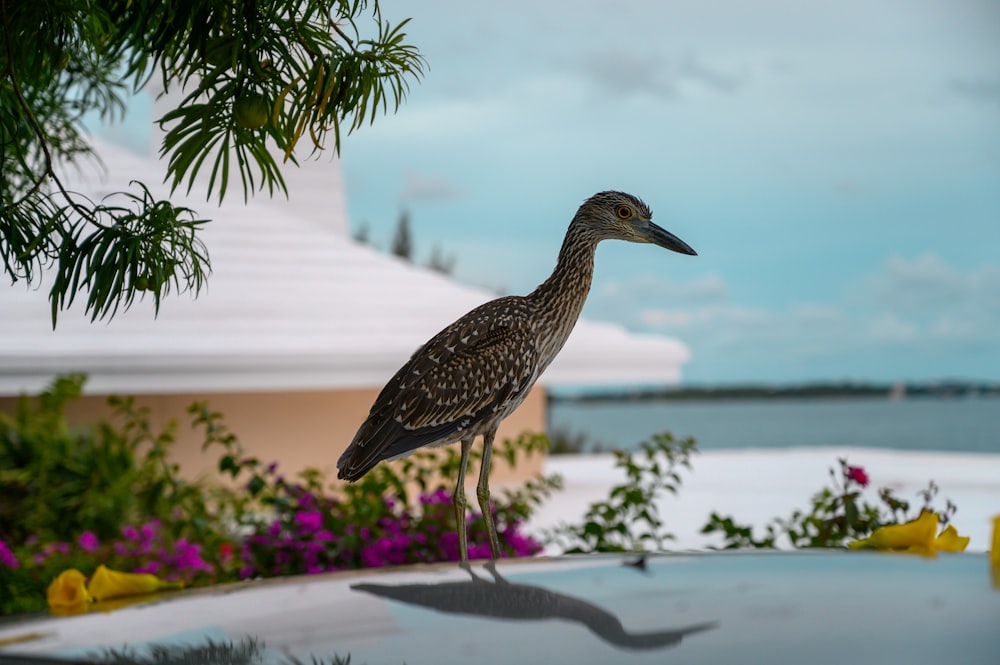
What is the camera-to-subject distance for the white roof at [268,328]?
22.0 ft

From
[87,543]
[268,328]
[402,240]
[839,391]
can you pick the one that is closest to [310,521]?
[87,543]

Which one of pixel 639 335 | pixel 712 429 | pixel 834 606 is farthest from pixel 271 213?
pixel 712 429

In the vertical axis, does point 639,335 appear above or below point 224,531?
above

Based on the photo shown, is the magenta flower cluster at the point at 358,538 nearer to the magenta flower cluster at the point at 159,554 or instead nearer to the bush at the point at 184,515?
the bush at the point at 184,515

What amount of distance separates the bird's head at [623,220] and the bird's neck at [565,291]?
0.13 feet

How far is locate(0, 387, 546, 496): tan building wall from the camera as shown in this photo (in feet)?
24.9

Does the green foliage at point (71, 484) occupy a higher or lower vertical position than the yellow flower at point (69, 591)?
lower

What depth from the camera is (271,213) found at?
30.2ft

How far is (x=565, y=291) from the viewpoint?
2.11 metres

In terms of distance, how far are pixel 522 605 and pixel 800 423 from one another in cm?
A: 2366

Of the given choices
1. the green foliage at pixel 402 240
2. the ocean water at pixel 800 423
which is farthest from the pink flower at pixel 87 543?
the green foliage at pixel 402 240

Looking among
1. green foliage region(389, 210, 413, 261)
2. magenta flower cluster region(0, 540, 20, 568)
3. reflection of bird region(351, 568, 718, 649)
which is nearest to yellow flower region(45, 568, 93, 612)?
reflection of bird region(351, 568, 718, 649)

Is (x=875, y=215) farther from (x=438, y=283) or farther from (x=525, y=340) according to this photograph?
(x=525, y=340)

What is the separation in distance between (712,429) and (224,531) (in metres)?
19.6
